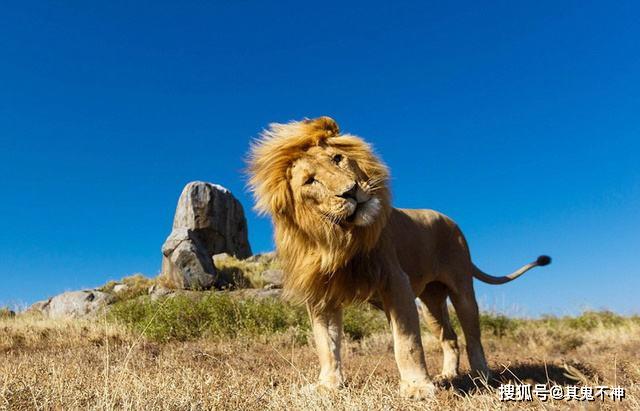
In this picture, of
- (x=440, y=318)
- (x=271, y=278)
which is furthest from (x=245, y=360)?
(x=271, y=278)

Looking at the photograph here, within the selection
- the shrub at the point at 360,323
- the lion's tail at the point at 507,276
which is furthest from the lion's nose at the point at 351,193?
the shrub at the point at 360,323

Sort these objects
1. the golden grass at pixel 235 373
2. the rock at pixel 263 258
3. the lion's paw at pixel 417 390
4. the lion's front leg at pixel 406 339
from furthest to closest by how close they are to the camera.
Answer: the rock at pixel 263 258 → the lion's front leg at pixel 406 339 → the lion's paw at pixel 417 390 → the golden grass at pixel 235 373

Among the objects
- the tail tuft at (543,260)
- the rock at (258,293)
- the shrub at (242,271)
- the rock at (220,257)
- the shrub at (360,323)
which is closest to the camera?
the tail tuft at (543,260)

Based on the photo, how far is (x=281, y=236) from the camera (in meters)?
4.13

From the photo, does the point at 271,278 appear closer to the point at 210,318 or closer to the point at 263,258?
the point at 263,258

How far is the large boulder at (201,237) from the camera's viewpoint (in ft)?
52.7

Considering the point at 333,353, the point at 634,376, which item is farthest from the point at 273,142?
the point at 634,376

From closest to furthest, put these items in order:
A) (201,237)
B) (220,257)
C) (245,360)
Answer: (245,360) → (220,257) → (201,237)

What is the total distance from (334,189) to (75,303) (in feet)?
49.6

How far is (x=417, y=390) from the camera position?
3.74 metres

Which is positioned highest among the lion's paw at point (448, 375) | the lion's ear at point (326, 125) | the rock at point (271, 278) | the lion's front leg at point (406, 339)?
the rock at point (271, 278)

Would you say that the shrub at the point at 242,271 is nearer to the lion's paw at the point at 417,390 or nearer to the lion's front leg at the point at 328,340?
the lion's front leg at the point at 328,340

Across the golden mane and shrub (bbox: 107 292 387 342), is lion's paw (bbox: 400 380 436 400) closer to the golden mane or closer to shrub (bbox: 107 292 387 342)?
the golden mane

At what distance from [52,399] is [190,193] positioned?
17484mm
